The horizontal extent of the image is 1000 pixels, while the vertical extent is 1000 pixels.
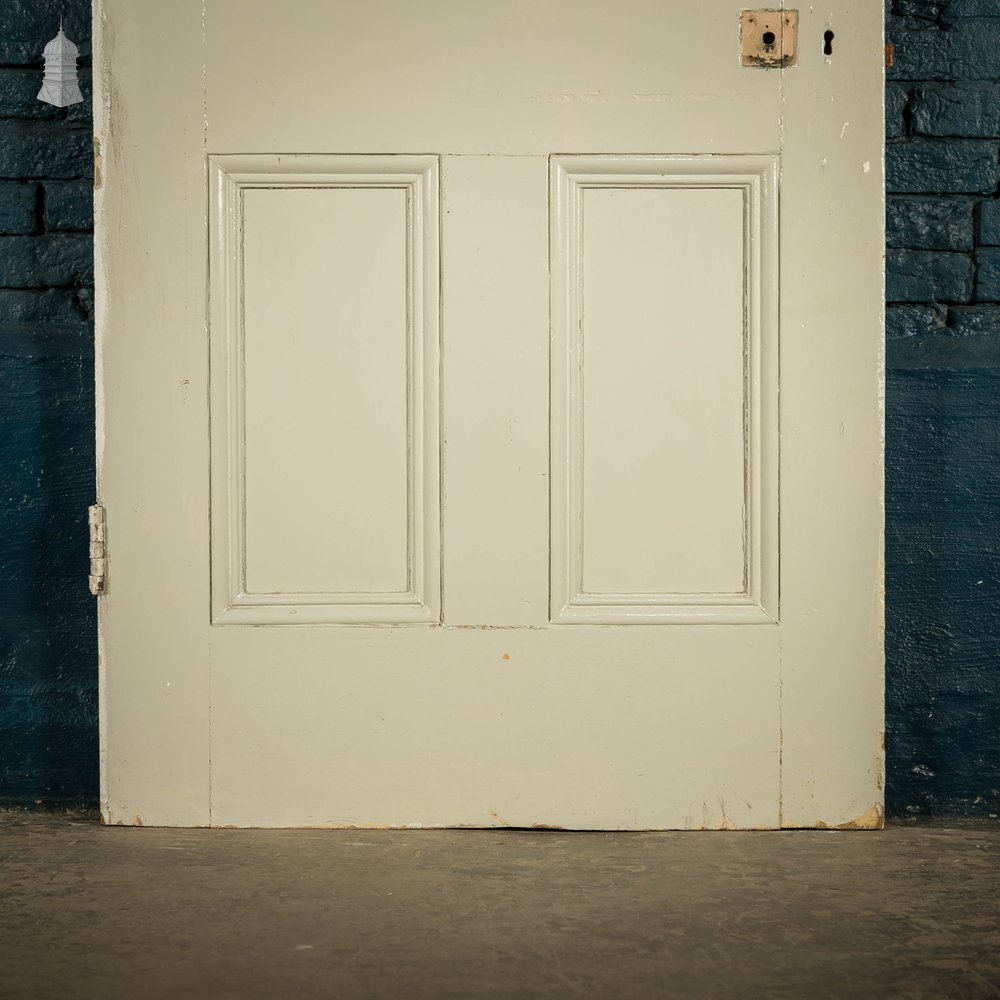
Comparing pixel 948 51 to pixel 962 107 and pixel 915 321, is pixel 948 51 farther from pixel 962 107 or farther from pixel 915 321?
pixel 915 321

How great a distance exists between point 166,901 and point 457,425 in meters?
1.00

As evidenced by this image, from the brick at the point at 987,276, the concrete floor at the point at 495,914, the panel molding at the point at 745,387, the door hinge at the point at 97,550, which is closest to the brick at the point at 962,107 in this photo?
the brick at the point at 987,276

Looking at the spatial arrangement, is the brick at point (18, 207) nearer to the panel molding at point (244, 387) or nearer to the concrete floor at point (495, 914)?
A: the panel molding at point (244, 387)

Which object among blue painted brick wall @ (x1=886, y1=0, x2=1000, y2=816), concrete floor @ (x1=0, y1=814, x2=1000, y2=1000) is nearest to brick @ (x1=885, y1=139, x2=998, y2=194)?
blue painted brick wall @ (x1=886, y1=0, x2=1000, y2=816)

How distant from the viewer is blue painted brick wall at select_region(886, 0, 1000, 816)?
7.16 ft

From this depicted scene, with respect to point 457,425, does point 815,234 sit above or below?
above

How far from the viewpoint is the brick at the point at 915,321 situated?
220 centimetres

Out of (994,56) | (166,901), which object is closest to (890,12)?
(994,56)

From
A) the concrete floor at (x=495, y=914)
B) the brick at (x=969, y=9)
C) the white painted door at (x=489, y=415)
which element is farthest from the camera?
the brick at (x=969, y=9)

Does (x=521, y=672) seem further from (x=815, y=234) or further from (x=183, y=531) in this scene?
(x=815, y=234)

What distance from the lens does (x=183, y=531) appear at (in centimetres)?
202

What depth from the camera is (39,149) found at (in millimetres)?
2199

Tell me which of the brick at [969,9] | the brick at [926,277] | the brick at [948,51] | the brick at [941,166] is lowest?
the brick at [926,277]

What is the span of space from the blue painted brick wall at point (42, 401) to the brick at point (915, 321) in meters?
1.72
